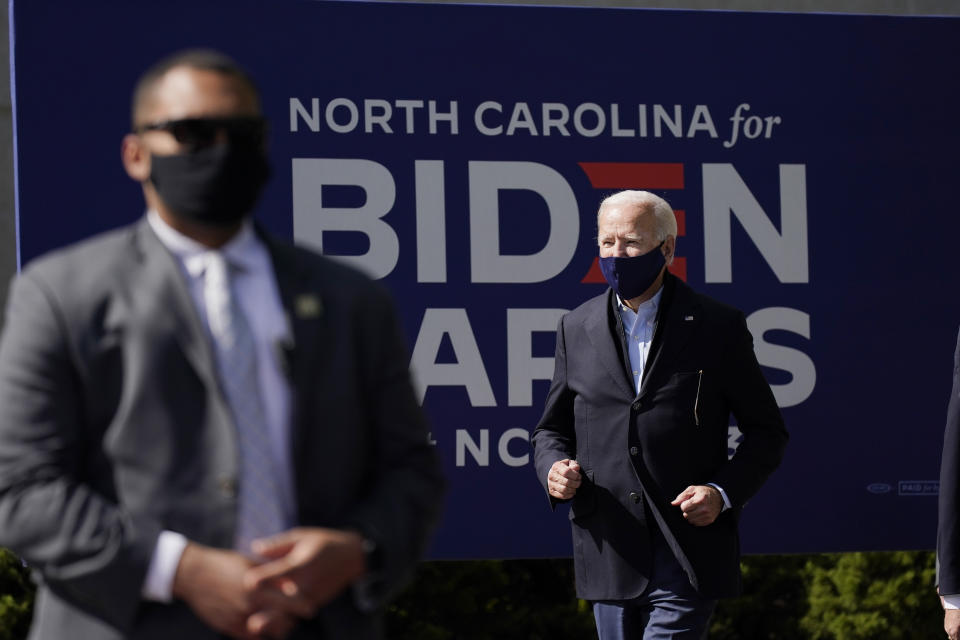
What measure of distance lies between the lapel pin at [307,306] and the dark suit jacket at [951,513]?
80.4 inches

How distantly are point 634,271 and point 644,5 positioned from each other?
4.00m

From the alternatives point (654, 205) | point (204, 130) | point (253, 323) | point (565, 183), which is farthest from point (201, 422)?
point (565, 183)

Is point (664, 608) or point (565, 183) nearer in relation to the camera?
point (664, 608)

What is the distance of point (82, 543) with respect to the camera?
1791 mm

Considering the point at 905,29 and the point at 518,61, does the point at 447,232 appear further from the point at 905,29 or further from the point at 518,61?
the point at 905,29

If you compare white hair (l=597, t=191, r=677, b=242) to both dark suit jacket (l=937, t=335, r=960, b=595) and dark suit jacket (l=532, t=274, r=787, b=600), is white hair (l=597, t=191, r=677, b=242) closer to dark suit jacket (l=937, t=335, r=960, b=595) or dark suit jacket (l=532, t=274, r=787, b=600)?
dark suit jacket (l=532, t=274, r=787, b=600)

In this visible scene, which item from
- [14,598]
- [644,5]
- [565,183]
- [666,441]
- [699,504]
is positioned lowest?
[14,598]

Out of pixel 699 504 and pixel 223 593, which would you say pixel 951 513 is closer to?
pixel 699 504

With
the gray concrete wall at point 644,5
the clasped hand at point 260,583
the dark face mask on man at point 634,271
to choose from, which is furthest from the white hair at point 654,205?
the gray concrete wall at point 644,5

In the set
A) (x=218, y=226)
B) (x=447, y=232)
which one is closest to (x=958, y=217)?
(x=447, y=232)

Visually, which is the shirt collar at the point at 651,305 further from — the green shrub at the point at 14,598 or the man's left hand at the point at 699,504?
the green shrub at the point at 14,598

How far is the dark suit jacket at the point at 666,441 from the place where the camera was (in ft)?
13.0

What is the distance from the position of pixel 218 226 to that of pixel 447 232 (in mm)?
3689

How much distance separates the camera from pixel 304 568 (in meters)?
1.81
